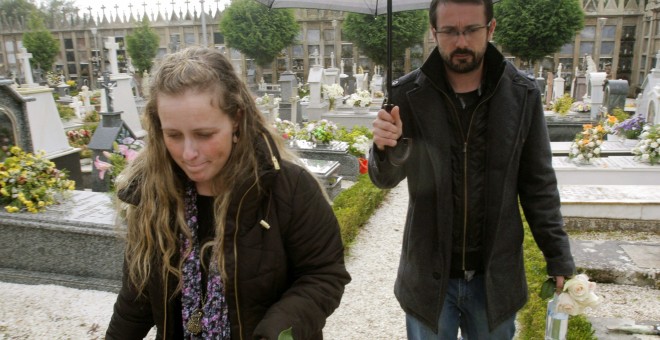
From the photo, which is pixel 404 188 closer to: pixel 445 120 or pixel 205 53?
pixel 445 120

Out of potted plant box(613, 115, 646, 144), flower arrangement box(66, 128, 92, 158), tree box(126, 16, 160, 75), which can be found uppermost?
tree box(126, 16, 160, 75)

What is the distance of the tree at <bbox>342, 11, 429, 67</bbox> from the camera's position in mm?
24203

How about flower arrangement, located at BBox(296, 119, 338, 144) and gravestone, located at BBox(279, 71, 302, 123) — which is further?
gravestone, located at BBox(279, 71, 302, 123)

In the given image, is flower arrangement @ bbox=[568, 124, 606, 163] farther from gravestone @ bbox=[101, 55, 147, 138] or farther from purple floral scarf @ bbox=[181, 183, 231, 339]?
gravestone @ bbox=[101, 55, 147, 138]

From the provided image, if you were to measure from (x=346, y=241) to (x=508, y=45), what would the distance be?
20.0m

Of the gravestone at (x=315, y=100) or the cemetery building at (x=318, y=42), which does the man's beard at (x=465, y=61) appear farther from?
the cemetery building at (x=318, y=42)

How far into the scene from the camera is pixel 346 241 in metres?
5.29

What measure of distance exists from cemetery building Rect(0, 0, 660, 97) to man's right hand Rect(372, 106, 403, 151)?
17.7 metres

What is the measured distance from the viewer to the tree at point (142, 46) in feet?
94.2

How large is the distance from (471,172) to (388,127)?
0.40 meters

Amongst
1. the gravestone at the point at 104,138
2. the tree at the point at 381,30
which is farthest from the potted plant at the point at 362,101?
the tree at the point at 381,30

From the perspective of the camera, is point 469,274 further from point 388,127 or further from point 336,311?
point 336,311

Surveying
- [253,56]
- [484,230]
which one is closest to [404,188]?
[484,230]

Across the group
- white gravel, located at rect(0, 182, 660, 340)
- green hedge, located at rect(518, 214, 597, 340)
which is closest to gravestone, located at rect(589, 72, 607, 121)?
white gravel, located at rect(0, 182, 660, 340)
